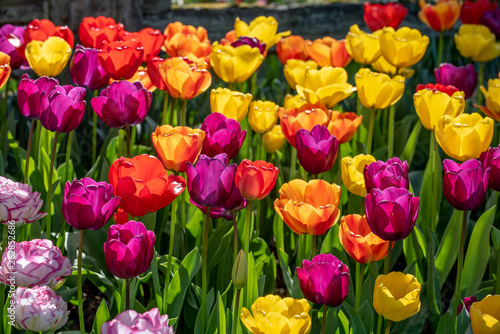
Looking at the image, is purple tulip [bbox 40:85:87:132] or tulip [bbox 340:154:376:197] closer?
purple tulip [bbox 40:85:87:132]

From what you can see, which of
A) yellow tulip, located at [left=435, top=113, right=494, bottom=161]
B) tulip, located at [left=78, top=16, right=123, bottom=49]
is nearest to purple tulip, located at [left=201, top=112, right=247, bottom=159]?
yellow tulip, located at [left=435, top=113, right=494, bottom=161]

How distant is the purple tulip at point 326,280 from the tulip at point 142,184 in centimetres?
30

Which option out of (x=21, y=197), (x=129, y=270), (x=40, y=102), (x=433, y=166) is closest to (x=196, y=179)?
(x=129, y=270)

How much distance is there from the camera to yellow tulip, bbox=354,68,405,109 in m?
1.75

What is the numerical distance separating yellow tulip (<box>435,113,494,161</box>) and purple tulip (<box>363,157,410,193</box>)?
16 centimetres

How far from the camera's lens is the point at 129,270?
1.09m

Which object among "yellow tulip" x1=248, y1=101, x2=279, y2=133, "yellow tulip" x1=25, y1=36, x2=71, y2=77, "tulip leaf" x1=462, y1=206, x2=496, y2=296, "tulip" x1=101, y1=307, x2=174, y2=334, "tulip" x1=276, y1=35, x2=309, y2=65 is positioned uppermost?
"yellow tulip" x1=25, y1=36, x2=71, y2=77

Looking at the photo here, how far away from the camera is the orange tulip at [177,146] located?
1287 mm

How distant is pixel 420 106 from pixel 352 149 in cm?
59

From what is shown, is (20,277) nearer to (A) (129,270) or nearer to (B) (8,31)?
(A) (129,270)

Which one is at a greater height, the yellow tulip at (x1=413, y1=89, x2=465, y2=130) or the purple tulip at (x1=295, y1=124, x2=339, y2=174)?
the yellow tulip at (x1=413, y1=89, x2=465, y2=130)

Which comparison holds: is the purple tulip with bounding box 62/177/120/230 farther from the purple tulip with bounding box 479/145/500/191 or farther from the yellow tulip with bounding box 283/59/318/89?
the yellow tulip with bounding box 283/59/318/89

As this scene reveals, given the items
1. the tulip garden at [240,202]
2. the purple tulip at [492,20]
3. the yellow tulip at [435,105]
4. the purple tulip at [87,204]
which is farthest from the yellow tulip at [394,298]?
the purple tulip at [492,20]

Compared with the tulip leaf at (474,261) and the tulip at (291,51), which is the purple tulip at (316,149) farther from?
the tulip at (291,51)
